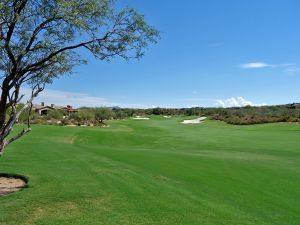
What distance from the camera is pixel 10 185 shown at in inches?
565

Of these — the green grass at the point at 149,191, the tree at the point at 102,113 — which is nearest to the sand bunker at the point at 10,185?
the green grass at the point at 149,191

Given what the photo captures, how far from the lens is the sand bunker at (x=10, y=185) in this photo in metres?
13.3

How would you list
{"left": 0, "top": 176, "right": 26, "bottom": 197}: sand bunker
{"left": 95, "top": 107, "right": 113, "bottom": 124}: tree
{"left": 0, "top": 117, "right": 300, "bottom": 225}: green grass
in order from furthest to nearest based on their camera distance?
{"left": 95, "top": 107, "right": 113, "bottom": 124}: tree
{"left": 0, "top": 176, "right": 26, "bottom": 197}: sand bunker
{"left": 0, "top": 117, "right": 300, "bottom": 225}: green grass

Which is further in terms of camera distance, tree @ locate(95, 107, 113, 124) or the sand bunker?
tree @ locate(95, 107, 113, 124)

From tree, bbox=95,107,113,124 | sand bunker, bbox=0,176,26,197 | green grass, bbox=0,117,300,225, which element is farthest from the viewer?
tree, bbox=95,107,113,124

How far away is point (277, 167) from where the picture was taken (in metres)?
21.0

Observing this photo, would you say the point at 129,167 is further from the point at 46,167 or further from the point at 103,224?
the point at 103,224

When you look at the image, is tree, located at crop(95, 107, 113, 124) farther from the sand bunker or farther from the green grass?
the sand bunker

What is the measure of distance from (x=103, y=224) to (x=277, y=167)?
1353 centimetres

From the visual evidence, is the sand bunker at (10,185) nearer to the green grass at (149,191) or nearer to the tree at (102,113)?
the green grass at (149,191)

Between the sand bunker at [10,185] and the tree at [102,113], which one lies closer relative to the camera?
the sand bunker at [10,185]

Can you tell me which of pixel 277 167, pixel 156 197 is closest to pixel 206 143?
pixel 277 167

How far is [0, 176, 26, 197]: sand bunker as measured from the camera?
43.7ft

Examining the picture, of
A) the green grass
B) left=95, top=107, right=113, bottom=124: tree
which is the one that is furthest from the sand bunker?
left=95, top=107, right=113, bottom=124: tree
